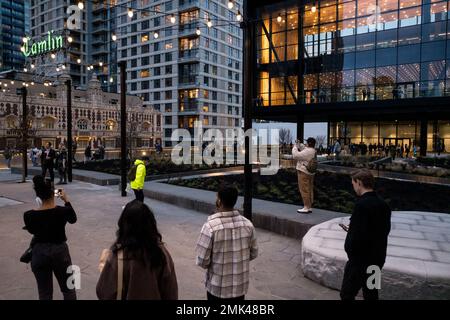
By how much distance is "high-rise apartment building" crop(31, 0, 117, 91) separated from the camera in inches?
3182

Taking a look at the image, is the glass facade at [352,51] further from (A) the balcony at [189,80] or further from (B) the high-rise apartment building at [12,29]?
(B) the high-rise apartment building at [12,29]

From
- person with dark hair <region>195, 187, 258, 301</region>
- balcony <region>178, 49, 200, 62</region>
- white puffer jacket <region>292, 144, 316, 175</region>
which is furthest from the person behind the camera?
balcony <region>178, 49, 200, 62</region>

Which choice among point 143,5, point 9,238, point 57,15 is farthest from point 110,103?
point 9,238

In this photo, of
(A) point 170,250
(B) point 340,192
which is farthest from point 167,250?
(B) point 340,192

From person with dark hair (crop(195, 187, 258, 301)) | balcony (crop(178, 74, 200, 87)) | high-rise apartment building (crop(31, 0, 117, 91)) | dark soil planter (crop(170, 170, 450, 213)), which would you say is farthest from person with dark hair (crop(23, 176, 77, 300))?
high-rise apartment building (crop(31, 0, 117, 91))

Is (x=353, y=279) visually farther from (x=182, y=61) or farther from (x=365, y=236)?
(x=182, y=61)

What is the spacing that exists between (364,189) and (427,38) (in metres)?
32.7

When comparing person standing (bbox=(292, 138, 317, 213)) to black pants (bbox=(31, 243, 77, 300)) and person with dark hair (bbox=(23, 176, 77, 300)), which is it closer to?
person with dark hair (bbox=(23, 176, 77, 300))

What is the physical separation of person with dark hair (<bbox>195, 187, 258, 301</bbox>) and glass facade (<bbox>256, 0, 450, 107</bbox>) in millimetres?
30004

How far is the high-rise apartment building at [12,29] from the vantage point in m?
138

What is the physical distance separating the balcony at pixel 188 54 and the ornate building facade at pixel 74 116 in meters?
16.4

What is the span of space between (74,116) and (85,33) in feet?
150

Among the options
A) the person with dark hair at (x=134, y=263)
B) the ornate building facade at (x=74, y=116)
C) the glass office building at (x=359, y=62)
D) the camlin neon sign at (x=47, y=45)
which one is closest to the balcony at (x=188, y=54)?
the ornate building facade at (x=74, y=116)
